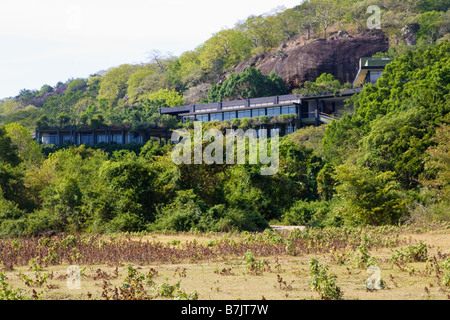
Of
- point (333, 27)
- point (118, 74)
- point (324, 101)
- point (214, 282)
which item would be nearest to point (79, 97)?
point (118, 74)

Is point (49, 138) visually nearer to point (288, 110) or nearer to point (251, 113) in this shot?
point (251, 113)

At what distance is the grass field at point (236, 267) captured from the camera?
9.53m

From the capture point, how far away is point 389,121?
94.9ft

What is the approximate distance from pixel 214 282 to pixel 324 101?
1744 inches

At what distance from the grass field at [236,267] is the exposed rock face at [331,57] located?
4364 centimetres

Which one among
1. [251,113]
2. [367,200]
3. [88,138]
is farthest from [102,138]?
[367,200]

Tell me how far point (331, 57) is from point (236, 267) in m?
50.8

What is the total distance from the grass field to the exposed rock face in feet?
143

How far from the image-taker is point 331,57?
6044cm

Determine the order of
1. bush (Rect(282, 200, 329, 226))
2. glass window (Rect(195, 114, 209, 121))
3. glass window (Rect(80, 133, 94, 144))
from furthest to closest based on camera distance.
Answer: glass window (Rect(195, 114, 209, 121)) → glass window (Rect(80, 133, 94, 144)) → bush (Rect(282, 200, 329, 226))

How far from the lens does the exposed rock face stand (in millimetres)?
60219

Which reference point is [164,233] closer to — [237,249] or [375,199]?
[237,249]

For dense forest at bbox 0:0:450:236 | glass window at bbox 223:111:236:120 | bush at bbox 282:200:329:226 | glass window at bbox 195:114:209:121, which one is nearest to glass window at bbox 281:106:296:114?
glass window at bbox 223:111:236:120

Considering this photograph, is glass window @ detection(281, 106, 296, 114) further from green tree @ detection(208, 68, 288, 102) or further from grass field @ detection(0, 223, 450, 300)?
grass field @ detection(0, 223, 450, 300)
